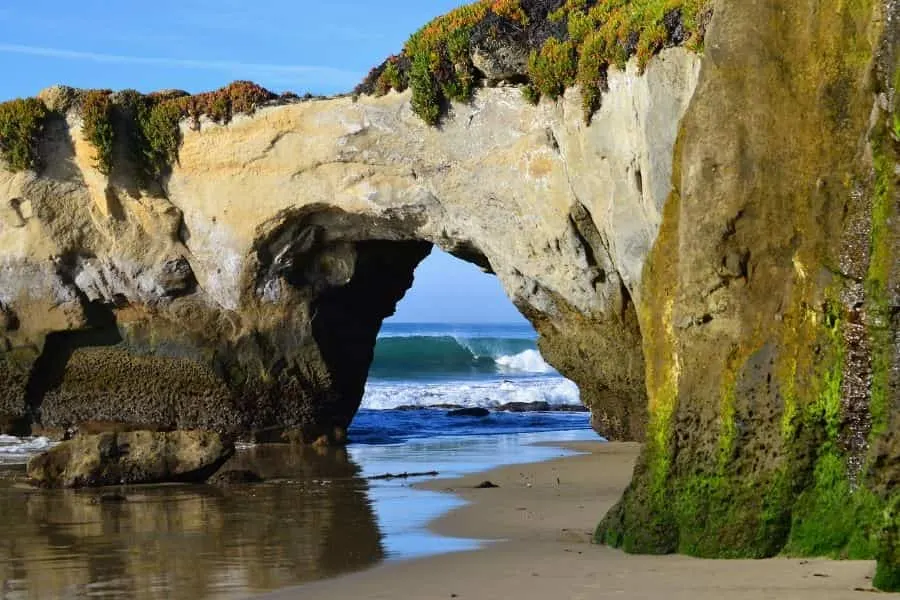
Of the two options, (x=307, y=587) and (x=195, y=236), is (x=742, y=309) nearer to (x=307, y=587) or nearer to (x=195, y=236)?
(x=307, y=587)

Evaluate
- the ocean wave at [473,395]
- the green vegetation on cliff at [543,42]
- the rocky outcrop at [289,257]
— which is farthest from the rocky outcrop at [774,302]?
the ocean wave at [473,395]

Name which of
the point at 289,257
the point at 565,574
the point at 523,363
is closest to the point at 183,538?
the point at 565,574

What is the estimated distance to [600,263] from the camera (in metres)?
16.0

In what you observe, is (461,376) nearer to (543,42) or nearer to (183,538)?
(543,42)

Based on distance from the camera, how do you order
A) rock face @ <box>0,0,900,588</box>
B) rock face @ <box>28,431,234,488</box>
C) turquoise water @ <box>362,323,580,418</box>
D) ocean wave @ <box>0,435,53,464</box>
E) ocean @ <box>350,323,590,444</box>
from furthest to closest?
turquoise water @ <box>362,323,580,418</box> < ocean @ <box>350,323,590,444</box> < ocean wave @ <box>0,435,53,464</box> < rock face @ <box>28,431,234,488</box> < rock face @ <box>0,0,900,588</box>

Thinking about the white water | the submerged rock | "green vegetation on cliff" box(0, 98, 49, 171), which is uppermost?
"green vegetation on cliff" box(0, 98, 49, 171)

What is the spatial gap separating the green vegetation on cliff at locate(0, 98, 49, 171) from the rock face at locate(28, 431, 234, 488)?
6952 mm

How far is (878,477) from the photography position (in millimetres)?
6266

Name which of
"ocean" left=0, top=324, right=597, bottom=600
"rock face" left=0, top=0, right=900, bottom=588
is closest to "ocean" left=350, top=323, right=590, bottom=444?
"ocean" left=0, top=324, right=597, bottom=600

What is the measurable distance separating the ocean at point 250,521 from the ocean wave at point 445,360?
78.9 ft

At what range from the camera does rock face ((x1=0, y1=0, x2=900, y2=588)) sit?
23.5 ft

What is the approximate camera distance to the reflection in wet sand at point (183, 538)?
7984 mm

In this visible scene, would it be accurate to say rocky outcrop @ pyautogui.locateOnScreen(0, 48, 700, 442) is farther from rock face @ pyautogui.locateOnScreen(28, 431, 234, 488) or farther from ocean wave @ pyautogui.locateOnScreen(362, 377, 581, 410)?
ocean wave @ pyautogui.locateOnScreen(362, 377, 581, 410)

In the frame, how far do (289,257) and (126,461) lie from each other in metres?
5.92
